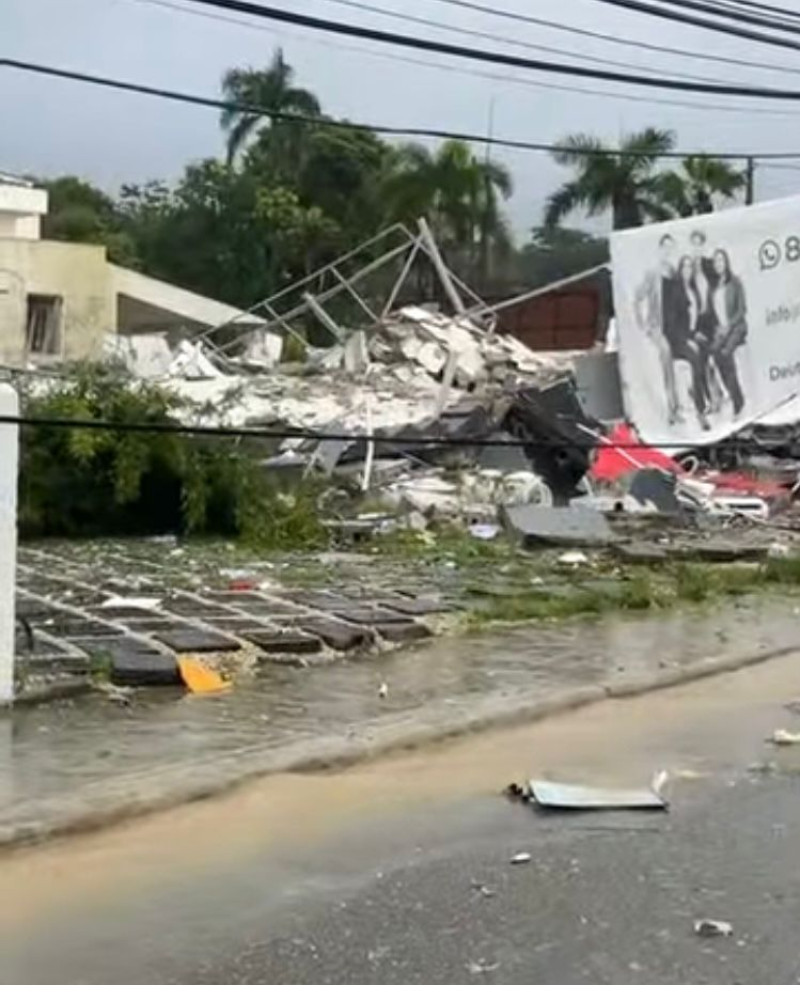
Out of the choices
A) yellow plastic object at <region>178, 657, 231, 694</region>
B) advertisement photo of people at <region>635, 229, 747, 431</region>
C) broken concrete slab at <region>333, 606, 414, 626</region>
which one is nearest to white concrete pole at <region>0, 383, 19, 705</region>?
yellow plastic object at <region>178, 657, 231, 694</region>

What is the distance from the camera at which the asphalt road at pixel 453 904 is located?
5855mm

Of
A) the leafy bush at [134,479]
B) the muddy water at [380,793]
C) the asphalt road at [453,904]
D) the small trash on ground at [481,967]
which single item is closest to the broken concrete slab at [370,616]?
the muddy water at [380,793]

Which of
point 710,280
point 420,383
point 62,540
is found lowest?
point 62,540

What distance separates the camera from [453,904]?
21.6ft

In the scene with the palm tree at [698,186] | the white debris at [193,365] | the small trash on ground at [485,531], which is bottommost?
the small trash on ground at [485,531]

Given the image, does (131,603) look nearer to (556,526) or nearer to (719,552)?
(556,526)

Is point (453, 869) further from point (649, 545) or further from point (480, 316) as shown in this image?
point (480, 316)

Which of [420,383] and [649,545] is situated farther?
[420,383]

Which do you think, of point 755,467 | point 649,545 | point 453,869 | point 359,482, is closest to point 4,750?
point 453,869

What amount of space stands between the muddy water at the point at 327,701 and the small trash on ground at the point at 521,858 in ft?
6.38

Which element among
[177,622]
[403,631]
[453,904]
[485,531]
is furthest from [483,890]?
[485,531]

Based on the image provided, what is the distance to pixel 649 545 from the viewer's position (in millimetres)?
20547

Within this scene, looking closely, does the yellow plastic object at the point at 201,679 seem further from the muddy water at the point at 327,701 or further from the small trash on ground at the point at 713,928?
the small trash on ground at the point at 713,928

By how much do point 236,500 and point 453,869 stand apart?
13813mm
